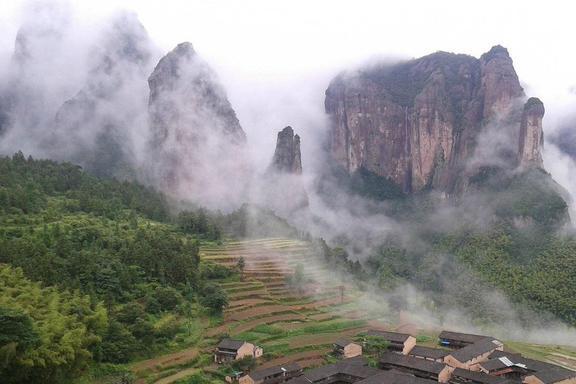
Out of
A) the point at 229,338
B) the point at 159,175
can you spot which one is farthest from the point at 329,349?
the point at 159,175

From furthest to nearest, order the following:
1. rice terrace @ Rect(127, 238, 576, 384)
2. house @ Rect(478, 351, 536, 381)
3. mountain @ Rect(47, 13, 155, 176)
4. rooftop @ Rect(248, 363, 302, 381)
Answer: mountain @ Rect(47, 13, 155, 176) → house @ Rect(478, 351, 536, 381) → rice terrace @ Rect(127, 238, 576, 384) → rooftop @ Rect(248, 363, 302, 381)

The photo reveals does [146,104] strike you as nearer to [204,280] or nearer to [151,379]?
[204,280]

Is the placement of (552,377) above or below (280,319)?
below

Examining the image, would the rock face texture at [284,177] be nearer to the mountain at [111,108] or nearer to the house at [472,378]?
the mountain at [111,108]

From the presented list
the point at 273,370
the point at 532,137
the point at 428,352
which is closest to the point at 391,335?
the point at 428,352

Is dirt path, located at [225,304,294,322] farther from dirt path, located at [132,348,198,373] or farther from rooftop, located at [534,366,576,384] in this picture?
rooftop, located at [534,366,576,384]

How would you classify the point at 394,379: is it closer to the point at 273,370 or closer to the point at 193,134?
the point at 273,370

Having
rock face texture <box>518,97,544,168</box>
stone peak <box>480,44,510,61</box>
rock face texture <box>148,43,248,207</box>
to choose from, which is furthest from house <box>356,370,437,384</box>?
stone peak <box>480,44,510,61</box>
